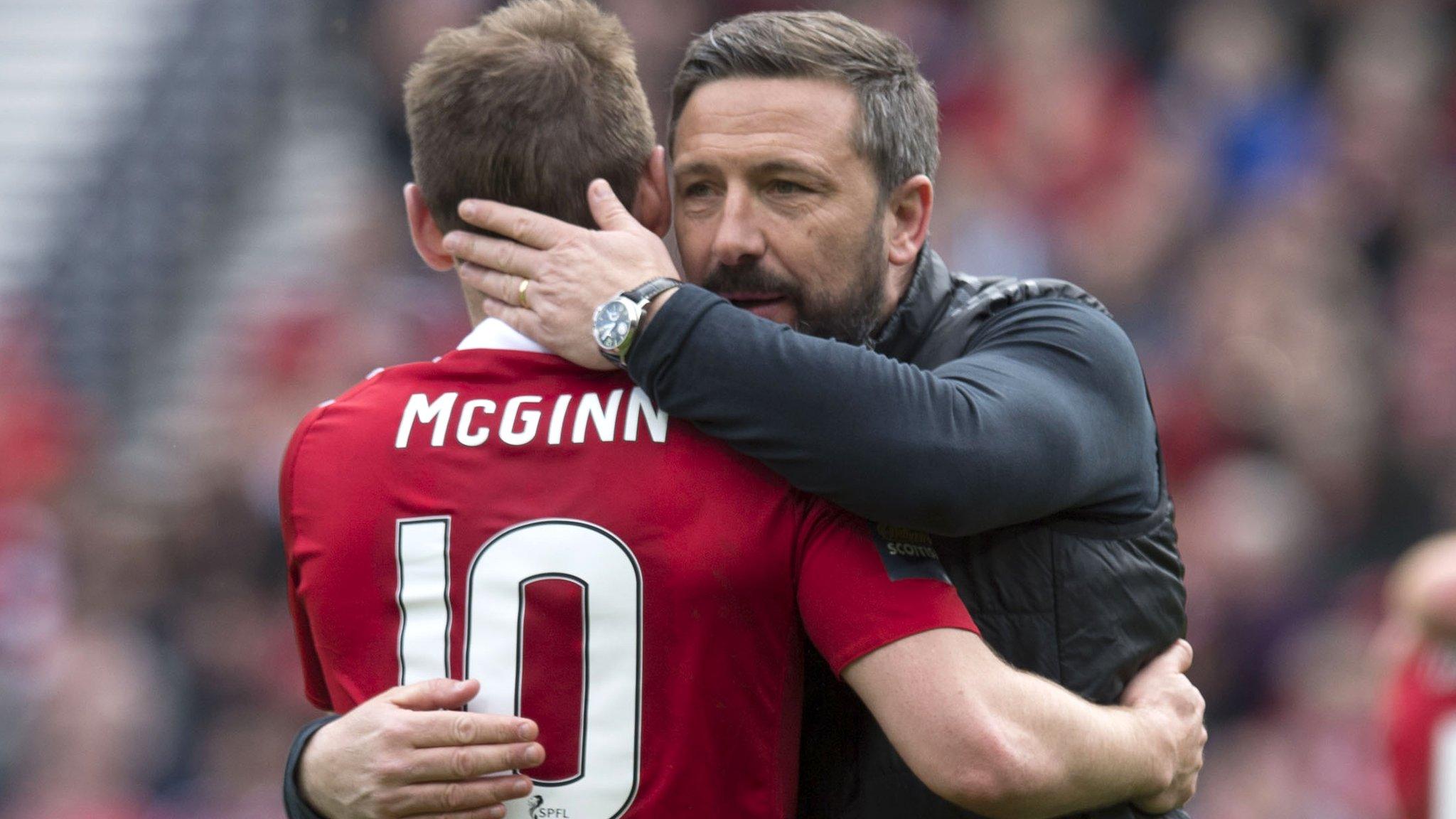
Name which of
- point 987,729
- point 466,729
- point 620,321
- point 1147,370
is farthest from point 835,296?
point 1147,370

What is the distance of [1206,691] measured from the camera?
20.8ft

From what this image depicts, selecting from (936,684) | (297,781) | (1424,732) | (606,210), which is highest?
(606,210)

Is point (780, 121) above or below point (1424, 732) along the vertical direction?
above

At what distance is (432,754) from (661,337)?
0.61 m

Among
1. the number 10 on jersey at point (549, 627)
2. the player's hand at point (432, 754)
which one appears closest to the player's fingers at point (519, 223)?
the number 10 on jersey at point (549, 627)

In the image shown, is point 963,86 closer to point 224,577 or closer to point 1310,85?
point 1310,85

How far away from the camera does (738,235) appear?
2.50m

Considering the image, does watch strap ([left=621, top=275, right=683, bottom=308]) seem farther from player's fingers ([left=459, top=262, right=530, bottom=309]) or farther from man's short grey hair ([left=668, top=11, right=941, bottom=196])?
man's short grey hair ([left=668, top=11, right=941, bottom=196])

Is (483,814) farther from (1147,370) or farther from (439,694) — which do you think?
(1147,370)

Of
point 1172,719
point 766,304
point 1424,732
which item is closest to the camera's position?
point 1172,719

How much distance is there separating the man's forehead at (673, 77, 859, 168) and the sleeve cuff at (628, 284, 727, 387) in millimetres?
406

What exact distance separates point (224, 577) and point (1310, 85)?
16.9 feet

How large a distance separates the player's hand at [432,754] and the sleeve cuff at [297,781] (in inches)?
5.4

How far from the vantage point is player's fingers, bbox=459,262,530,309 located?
2307 millimetres
